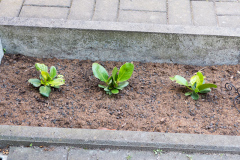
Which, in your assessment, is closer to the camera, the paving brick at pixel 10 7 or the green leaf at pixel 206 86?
the green leaf at pixel 206 86

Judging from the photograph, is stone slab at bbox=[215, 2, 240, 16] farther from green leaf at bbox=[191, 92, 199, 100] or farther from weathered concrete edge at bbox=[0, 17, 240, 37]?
green leaf at bbox=[191, 92, 199, 100]

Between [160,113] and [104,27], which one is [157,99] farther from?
[104,27]

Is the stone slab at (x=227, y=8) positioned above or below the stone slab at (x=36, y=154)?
above

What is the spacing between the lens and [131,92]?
2.79 meters

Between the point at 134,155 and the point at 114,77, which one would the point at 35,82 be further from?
the point at 134,155

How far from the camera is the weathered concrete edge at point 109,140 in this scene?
2307 mm

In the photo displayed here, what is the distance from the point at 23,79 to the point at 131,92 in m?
1.03

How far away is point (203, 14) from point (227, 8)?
0.36 metres

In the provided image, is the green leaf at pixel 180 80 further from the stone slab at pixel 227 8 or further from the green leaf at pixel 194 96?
the stone slab at pixel 227 8

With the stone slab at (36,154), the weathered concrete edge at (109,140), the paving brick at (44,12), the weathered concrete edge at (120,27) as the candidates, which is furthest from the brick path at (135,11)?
the stone slab at (36,154)

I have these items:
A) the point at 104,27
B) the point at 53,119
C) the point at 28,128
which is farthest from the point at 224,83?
the point at 28,128

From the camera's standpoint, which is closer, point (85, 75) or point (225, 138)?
point (225, 138)

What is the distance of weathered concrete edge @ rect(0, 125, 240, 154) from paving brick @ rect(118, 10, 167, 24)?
1.52 meters

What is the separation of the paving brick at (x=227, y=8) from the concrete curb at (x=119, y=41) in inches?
27.5
